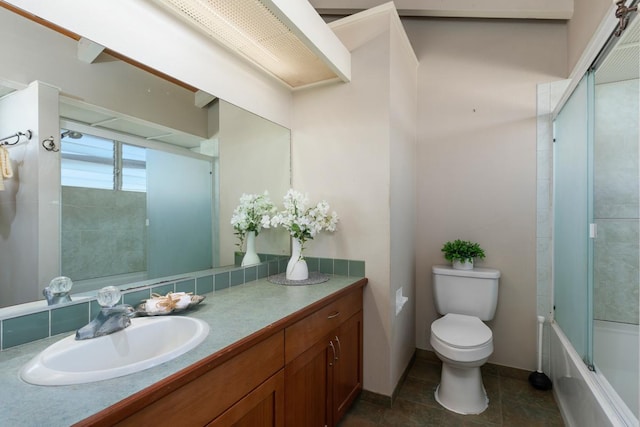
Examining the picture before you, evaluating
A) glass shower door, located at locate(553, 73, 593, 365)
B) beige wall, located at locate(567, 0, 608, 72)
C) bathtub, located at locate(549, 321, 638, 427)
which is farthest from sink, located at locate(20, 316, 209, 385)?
beige wall, located at locate(567, 0, 608, 72)

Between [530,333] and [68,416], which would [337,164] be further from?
[530,333]

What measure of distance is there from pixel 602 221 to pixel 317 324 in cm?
175

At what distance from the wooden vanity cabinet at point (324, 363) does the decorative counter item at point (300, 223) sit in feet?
1.19

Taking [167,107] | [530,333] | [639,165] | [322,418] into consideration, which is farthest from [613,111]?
[167,107]

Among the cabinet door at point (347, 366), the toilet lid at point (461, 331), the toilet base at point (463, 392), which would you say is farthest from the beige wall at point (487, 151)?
the cabinet door at point (347, 366)

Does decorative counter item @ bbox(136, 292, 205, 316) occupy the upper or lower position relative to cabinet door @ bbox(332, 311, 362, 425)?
upper

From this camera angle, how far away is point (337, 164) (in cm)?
204

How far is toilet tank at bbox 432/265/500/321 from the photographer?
7.06 feet

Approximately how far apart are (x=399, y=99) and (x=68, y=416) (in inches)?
84.7

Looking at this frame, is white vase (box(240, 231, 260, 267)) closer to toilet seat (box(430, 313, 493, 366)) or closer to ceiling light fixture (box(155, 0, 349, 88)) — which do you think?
ceiling light fixture (box(155, 0, 349, 88))

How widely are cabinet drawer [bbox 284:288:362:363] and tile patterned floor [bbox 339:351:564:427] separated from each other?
62 centimetres

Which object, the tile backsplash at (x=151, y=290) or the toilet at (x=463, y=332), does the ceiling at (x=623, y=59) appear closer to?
the toilet at (x=463, y=332)

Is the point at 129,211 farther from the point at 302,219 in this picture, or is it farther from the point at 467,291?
the point at 467,291

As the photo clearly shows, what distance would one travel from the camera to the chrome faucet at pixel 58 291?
105cm
